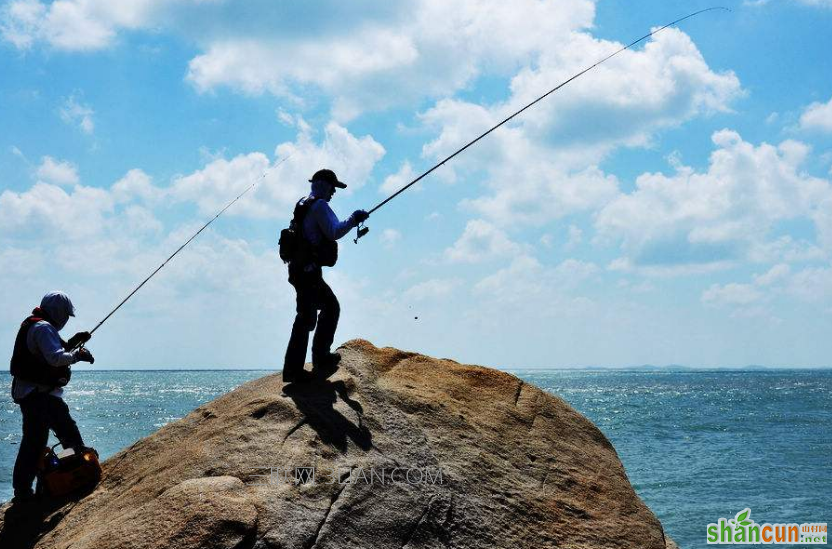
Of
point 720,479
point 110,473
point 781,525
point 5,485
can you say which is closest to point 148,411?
point 5,485

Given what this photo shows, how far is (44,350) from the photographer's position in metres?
6.43

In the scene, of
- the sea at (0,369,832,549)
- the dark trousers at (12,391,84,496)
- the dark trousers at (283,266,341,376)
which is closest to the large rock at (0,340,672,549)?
the dark trousers at (283,266,341,376)

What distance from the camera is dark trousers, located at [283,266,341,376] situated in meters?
7.25

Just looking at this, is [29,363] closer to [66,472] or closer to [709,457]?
[66,472]

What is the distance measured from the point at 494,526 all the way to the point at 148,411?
5524 centimetres

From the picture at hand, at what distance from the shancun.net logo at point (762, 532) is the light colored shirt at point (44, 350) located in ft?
42.8

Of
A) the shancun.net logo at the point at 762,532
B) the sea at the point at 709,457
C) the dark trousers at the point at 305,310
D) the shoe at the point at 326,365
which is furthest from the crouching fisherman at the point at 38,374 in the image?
the shancun.net logo at the point at 762,532

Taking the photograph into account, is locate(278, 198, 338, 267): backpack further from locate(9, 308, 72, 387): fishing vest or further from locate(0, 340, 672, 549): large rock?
locate(9, 308, 72, 387): fishing vest

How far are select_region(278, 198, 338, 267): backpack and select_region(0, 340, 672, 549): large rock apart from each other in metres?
1.13

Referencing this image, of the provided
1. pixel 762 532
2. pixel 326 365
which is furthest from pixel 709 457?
pixel 326 365

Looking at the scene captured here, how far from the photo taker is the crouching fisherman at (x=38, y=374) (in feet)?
21.2

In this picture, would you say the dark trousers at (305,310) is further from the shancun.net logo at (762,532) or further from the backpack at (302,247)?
the shancun.net logo at (762,532)

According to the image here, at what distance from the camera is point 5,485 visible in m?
19.3

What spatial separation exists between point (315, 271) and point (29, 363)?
2612mm
